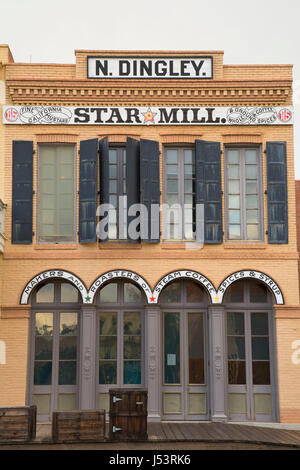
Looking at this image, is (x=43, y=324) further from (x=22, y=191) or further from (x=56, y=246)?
(x=22, y=191)

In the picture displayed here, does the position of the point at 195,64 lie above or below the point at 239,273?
above

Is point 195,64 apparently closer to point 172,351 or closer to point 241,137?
point 241,137

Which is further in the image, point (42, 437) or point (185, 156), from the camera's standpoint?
point (185, 156)

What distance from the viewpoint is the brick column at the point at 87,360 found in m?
15.4

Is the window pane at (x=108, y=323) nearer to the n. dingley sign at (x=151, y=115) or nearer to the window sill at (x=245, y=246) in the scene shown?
the window sill at (x=245, y=246)

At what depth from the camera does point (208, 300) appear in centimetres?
1609

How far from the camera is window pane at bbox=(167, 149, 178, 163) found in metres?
16.7

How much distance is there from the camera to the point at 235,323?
53.2 feet

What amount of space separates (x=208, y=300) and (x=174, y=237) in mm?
1846

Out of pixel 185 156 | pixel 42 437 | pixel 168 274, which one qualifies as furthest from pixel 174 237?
pixel 42 437

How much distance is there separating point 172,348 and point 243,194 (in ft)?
14.6

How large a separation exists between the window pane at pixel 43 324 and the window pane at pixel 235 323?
4586mm
